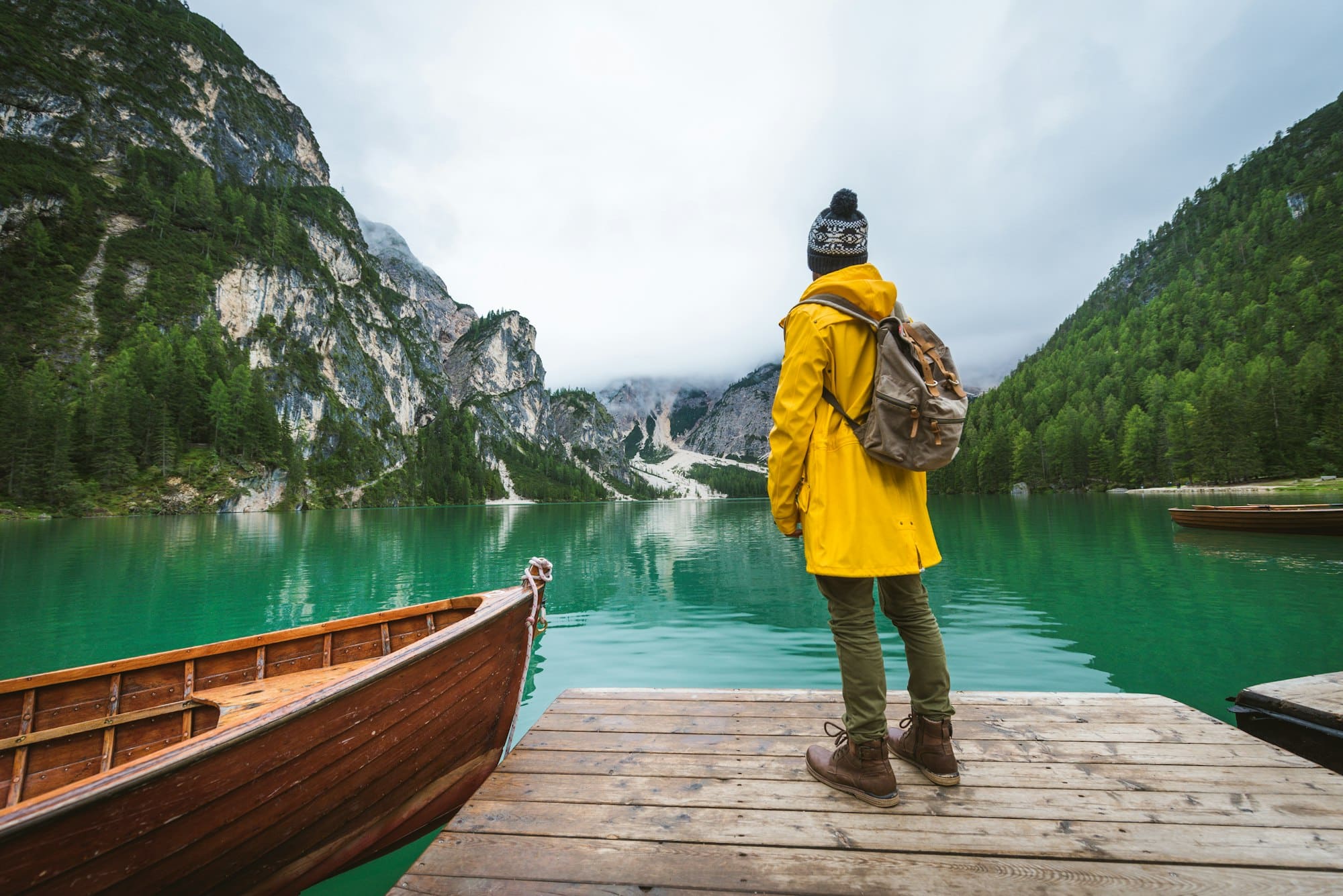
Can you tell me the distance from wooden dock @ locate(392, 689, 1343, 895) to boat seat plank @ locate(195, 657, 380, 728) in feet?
7.35

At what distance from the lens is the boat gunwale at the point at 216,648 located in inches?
181

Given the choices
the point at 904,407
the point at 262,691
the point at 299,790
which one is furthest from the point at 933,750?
the point at 262,691

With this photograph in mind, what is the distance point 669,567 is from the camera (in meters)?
24.6

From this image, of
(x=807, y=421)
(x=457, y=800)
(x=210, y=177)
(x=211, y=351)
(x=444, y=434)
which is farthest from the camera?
(x=444, y=434)

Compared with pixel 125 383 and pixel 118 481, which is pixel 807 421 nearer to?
pixel 118 481

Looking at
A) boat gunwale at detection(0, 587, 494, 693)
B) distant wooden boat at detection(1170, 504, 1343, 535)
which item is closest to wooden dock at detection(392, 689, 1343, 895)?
boat gunwale at detection(0, 587, 494, 693)

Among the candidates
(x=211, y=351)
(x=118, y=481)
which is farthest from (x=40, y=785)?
(x=211, y=351)

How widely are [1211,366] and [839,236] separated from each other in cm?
12024

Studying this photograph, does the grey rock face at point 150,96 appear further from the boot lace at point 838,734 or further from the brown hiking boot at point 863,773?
the brown hiking boot at point 863,773

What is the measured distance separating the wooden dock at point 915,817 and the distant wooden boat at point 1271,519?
27.4 m

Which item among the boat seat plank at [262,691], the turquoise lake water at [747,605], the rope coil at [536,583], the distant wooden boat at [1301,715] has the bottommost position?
the turquoise lake water at [747,605]

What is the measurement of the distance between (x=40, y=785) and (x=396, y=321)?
194 metres

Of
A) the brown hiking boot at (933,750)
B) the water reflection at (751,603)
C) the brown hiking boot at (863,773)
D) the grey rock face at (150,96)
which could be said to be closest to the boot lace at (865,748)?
the brown hiking boot at (863,773)

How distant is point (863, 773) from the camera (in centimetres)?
311
